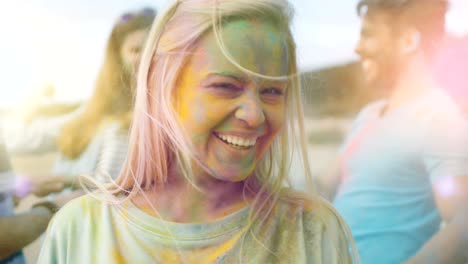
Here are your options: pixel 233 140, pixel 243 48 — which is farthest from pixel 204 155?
pixel 243 48

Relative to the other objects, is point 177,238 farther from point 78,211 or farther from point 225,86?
point 225,86

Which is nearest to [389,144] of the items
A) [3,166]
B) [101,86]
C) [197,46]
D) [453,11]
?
[453,11]

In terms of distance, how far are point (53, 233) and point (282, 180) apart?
27.6 inches

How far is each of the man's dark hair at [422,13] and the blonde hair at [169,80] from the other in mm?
339

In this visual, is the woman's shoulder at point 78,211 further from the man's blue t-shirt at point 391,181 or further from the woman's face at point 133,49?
the man's blue t-shirt at point 391,181

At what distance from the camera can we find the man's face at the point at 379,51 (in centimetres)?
189

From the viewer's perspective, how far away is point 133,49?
1.70 m

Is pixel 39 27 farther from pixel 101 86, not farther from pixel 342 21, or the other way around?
pixel 342 21

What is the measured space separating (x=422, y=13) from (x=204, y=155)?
0.88 m

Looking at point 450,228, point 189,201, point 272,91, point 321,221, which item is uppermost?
point 272,91

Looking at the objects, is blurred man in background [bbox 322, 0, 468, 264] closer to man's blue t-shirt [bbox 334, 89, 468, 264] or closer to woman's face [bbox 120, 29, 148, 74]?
man's blue t-shirt [bbox 334, 89, 468, 264]

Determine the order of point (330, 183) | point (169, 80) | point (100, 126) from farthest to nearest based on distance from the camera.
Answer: point (330, 183) < point (100, 126) < point (169, 80)

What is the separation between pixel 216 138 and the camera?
167 cm

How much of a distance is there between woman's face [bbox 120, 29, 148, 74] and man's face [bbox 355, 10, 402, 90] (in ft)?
2.32
